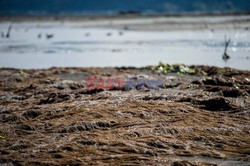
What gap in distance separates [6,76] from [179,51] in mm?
13050

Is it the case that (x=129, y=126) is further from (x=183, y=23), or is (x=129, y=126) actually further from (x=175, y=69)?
(x=183, y=23)

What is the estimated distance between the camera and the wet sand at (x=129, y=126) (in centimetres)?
554

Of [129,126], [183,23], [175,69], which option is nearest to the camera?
[129,126]

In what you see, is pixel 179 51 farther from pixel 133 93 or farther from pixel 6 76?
pixel 133 93

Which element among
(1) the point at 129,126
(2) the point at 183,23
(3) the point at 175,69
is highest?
(2) the point at 183,23

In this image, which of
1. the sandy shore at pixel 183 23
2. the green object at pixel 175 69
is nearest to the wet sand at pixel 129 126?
the green object at pixel 175 69

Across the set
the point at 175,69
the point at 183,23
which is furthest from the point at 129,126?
the point at 183,23

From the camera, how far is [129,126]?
22.3 feet

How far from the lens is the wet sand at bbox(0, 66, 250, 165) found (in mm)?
5539

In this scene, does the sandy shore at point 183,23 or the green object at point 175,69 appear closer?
the green object at point 175,69

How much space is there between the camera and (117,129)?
6.63 metres

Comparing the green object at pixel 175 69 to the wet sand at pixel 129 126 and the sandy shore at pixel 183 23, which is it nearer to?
the wet sand at pixel 129 126

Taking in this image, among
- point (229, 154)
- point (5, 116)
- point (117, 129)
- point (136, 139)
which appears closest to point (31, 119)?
point (5, 116)

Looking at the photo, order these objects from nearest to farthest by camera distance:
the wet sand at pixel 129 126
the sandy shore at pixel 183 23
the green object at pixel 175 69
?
the wet sand at pixel 129 126 → the green object at pixel 175 69 → the sandy shore at pixel 183 23
